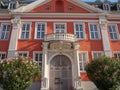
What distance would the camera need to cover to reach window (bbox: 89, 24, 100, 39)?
23.5 meters

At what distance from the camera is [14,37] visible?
22.7 metres

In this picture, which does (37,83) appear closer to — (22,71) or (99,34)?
(22,71)

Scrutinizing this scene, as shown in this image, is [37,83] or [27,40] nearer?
[37,83]

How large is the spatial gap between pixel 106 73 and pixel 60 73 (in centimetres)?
659

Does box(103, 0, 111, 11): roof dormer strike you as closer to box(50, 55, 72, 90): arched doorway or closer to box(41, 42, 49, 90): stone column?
box(50, 55, 72, 90): arched doorway

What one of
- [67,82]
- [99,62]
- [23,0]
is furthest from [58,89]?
[23,0]

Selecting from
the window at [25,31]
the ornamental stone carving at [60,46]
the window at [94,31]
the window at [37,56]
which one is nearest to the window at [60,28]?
the ornamental stone carving at [60,46]

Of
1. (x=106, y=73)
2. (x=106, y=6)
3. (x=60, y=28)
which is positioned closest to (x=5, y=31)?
(x=60, y=28)

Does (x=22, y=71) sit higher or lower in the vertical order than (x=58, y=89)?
higher

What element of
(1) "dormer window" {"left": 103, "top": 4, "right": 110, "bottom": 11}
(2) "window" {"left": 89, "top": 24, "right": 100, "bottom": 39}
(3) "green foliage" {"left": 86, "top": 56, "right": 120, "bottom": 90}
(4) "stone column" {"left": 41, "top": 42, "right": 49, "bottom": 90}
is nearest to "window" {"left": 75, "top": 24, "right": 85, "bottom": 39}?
(2) "window" {"left": 89, "top": 24, "right": 100, "bottom": 39}

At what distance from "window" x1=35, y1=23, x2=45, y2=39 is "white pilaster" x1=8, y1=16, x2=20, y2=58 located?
2344 millimetres

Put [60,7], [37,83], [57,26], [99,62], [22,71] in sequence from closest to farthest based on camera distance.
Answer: [22,71] < [99,62] < [37,83] < [57,26] < [60,7]

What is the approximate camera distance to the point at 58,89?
20.6 metres

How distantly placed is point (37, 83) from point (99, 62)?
24.3ft
